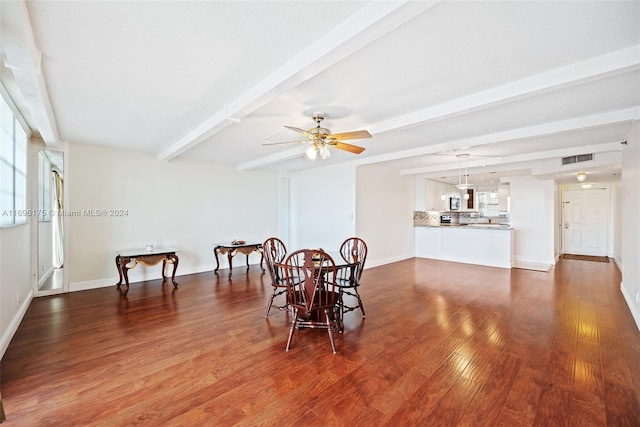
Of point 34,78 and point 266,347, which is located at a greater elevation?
point 34,78

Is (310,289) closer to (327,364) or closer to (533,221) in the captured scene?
(327,364)

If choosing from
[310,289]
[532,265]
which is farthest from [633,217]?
[310,289]

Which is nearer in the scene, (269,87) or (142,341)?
(269,87)

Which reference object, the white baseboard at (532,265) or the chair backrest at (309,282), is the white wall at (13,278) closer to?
the chair backrest at (309,282)

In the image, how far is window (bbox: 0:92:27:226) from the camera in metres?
2.70

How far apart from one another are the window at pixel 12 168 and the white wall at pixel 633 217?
6674 mm

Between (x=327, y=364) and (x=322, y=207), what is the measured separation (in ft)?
15.2

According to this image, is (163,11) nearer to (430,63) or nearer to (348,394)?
(430,63)

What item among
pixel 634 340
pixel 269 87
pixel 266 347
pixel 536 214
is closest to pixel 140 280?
pixel 266 347

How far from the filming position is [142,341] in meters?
2.69

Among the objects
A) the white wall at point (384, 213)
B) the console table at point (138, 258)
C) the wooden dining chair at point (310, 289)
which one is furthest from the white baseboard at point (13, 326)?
the white wall at point (384, 213)

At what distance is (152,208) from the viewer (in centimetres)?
522

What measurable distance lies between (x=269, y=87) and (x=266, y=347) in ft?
7.55

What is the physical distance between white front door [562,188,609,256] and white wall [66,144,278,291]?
9085 mm
